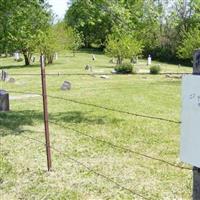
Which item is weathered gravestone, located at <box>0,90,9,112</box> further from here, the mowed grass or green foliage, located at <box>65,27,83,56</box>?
green foliage, located at <box>65,27,83,56</box>

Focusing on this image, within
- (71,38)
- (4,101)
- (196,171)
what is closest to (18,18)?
(4,101)

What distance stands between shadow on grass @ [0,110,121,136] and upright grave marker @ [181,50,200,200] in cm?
799

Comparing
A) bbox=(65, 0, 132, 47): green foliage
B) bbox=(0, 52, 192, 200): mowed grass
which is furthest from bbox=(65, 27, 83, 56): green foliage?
bbox=(65, 0, 132, 47): green foliage

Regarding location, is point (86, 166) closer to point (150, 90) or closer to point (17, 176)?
point (17, 176)

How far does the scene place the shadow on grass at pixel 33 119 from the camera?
453 inches

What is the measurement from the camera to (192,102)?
3.11 m

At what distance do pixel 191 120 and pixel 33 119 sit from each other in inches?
398

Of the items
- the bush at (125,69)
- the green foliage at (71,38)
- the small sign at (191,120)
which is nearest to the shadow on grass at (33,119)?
the small sign at (191,120)

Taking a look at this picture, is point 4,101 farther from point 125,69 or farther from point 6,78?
point 125,69

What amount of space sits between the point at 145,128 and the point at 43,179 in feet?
16.9

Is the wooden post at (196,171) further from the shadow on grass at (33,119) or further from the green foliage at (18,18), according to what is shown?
the green foliage at (18,18)

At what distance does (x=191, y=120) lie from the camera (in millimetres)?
3141

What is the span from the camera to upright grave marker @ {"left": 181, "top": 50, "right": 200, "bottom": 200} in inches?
121

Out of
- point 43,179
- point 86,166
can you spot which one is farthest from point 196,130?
point 86,166
